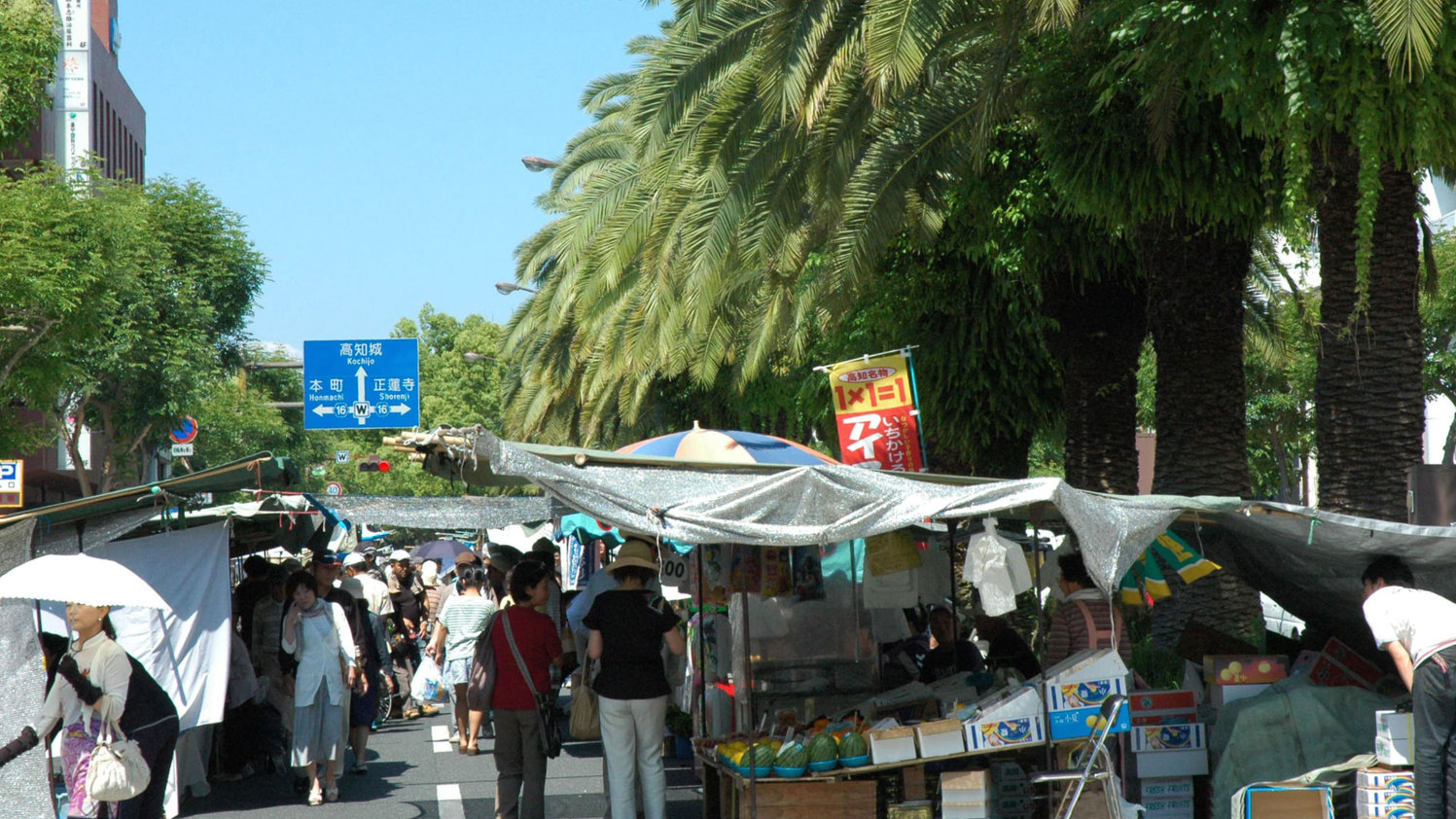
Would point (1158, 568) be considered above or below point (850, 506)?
below

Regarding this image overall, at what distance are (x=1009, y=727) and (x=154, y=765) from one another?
453 cm

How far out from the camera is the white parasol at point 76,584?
694 centimetres

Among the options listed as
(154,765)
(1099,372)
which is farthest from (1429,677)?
(1099,372)

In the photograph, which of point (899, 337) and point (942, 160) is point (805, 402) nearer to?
point (899, 337)

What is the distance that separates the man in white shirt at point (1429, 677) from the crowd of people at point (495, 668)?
4.00 m

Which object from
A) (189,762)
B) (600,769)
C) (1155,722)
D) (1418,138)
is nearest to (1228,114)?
(1418,138)

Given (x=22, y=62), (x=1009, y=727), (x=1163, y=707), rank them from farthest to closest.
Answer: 1. (x=22, y=62)
2. (x=1163, y=707)
3. (x=1009, y=727)

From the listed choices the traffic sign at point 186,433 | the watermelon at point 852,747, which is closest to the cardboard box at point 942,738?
the watermelon at point 852,747

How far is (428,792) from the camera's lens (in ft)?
37.9

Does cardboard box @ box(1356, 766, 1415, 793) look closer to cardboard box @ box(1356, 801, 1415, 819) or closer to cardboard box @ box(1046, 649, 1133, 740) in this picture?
cardboard box @ box(1356, 801, 1415, 819)

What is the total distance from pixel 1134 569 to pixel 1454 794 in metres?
3.04

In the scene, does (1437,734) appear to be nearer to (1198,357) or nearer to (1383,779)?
(1383,779)

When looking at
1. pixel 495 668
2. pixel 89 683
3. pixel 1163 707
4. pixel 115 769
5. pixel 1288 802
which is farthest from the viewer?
pixel 495 668

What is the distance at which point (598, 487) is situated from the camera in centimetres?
758
